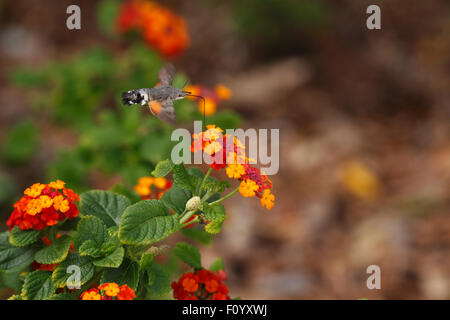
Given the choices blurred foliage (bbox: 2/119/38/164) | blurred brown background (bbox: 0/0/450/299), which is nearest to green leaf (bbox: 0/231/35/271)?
blurred brown background (bbox: 0/0/450/299)

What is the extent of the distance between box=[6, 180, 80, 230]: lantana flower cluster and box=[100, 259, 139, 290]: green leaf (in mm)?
190

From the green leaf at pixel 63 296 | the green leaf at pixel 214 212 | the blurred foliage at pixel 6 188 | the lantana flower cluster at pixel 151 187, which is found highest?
the blurred foliage at pixel 6 188

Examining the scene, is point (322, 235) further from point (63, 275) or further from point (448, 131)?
point (63, 275)

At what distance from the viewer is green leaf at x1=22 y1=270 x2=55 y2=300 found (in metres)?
1.35

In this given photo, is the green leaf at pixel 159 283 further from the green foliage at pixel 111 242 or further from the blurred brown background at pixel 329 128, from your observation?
the blurred brown background at pixel 329 128

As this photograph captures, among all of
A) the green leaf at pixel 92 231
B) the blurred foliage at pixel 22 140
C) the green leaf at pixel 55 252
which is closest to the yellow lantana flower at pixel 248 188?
the green leaf at pixel 92 231

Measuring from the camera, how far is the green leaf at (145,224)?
1272 mm

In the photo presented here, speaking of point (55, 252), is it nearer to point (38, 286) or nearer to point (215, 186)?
point (38, 286)

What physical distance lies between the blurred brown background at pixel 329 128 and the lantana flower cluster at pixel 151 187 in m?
1.76

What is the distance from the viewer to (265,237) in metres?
3.67

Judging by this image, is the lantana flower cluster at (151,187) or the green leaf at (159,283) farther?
the lantana flower cluster at (151,187)

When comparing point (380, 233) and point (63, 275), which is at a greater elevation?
point (380, 233)
